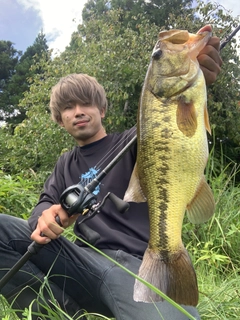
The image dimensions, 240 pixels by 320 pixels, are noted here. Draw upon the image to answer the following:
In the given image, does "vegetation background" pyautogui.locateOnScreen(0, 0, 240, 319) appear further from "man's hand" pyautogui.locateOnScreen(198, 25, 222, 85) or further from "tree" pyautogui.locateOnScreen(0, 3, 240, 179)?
"man's hand" pyautogui.locateOnScreen(198, 25, 222, 85)

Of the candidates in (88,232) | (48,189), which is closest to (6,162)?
(48,189)

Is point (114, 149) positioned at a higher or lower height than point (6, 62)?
lower

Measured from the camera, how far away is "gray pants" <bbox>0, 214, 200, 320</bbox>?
1990mm

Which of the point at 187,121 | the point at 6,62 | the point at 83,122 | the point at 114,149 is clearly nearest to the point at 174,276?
the point at 187,121

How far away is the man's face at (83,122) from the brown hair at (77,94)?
0.04 metres

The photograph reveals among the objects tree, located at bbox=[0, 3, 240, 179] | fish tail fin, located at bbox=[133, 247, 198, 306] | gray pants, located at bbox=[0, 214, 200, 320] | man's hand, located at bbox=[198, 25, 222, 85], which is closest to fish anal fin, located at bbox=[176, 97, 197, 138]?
man's hand, located at bbox=[198, 25, 222, 85]

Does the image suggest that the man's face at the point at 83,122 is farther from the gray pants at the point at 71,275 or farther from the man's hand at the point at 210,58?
the man's hand at the point at 210,58

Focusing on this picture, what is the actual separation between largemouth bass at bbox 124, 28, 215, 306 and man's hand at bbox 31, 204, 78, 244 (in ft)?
1.61

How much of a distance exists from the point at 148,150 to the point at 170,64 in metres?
0.35

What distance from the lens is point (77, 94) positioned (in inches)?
101

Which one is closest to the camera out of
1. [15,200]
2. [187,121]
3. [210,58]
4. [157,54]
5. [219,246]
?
[187,121]

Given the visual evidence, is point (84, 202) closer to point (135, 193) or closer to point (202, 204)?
point (135, 193)

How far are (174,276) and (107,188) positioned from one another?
2.78 feet

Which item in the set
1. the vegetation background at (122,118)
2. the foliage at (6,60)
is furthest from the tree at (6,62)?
the vegetation background at (122,118)
